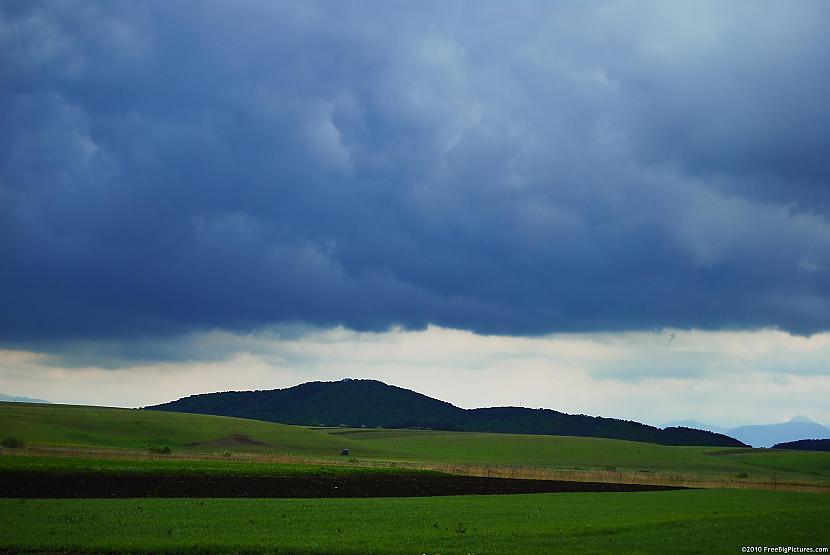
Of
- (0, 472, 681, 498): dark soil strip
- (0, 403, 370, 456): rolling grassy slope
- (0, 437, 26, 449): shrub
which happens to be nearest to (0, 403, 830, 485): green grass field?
(0, 403, 370, 456): rolling grassy slope

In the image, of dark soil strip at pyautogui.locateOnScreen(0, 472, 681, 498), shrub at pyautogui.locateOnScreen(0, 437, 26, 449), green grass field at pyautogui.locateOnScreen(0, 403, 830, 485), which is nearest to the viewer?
dark soil strip at pyautogui.locateOnScreen(0, 472, 681, 498)

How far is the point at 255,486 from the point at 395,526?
28106mm

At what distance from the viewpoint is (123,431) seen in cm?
15838

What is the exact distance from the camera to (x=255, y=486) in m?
62.3

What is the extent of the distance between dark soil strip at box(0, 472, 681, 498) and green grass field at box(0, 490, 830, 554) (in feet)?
22.6

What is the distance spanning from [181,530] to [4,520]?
9.12 m

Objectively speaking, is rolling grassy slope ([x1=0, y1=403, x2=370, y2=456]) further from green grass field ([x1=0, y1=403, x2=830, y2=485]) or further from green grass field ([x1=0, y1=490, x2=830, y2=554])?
green grass field ([x1=0, y1=490, x2=830, y2=554])

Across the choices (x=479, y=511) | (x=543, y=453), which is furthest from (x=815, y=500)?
(x=543, y=453)

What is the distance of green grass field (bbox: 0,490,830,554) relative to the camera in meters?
30.5

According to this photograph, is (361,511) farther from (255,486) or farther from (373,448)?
(373,448)

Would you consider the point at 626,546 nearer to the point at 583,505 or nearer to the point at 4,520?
the point at 583,505

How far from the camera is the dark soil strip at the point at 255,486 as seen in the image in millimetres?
54219

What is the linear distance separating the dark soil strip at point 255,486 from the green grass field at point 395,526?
6.87m

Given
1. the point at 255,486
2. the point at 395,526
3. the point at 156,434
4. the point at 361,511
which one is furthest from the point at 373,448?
the point at 395,526
